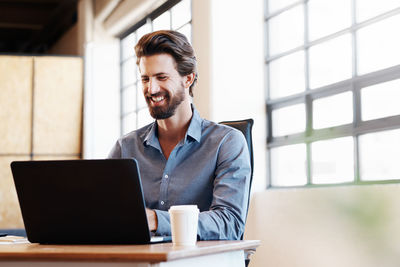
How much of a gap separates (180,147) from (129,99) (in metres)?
4.60

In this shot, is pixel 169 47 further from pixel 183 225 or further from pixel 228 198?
pixel 183 225

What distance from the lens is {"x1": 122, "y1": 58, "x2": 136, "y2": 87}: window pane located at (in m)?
6.52

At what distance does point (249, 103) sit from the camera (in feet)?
13.2

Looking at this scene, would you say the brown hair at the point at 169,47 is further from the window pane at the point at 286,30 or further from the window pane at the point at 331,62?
the window pane at the point at 286,30

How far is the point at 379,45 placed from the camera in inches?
121

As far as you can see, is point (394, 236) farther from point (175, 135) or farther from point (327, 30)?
point (327, 30)

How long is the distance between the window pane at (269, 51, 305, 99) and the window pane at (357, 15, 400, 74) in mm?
616

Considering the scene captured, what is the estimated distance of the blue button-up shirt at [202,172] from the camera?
6.20ft

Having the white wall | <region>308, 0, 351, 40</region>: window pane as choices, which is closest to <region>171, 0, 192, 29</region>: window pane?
the white wall

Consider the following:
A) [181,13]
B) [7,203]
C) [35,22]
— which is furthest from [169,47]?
[35,22]

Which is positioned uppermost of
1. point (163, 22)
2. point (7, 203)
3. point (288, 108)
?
point (163, 22)

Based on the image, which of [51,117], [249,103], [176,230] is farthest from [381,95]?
[51,117]

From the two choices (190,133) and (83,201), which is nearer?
(83,201)

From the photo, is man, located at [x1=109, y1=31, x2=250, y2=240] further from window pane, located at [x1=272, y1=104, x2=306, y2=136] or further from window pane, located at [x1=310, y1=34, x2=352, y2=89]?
window pane, located at [x1=272, y1=104, x2=306, y2=136]
